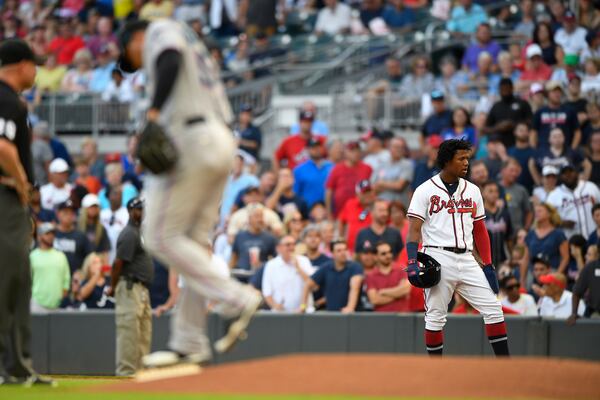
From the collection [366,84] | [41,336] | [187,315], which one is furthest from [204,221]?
[366,84]

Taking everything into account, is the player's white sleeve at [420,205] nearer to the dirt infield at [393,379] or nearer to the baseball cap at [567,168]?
Result: the dirt infield at [393,379]

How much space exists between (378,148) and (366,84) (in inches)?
135

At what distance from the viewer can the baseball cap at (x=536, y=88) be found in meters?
17.6

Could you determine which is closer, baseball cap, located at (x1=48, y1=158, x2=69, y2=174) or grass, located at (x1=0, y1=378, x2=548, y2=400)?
grass, located at (x1=0, y1=378, x2=548, y2=400)

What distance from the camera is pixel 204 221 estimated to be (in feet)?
23.2

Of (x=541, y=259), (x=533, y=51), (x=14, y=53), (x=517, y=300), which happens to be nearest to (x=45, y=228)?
(x=517, y=300)

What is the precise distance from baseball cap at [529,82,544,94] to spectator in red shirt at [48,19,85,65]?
1135cm

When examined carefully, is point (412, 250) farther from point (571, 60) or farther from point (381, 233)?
point (571, 60)

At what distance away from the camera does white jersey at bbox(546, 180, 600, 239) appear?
15492mm

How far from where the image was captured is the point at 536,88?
58.0 feet

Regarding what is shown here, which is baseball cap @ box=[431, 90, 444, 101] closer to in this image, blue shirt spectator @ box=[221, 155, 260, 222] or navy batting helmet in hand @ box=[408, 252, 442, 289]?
blue shirt spectator @ box=[221, 155, 260, 222]

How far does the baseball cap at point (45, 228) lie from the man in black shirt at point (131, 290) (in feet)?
10.9

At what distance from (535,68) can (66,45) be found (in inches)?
446

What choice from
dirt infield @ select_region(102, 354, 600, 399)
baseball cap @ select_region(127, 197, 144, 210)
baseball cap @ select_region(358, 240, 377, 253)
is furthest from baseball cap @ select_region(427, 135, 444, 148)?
dirt infield @ select_region(102, 354, 600, 399)
